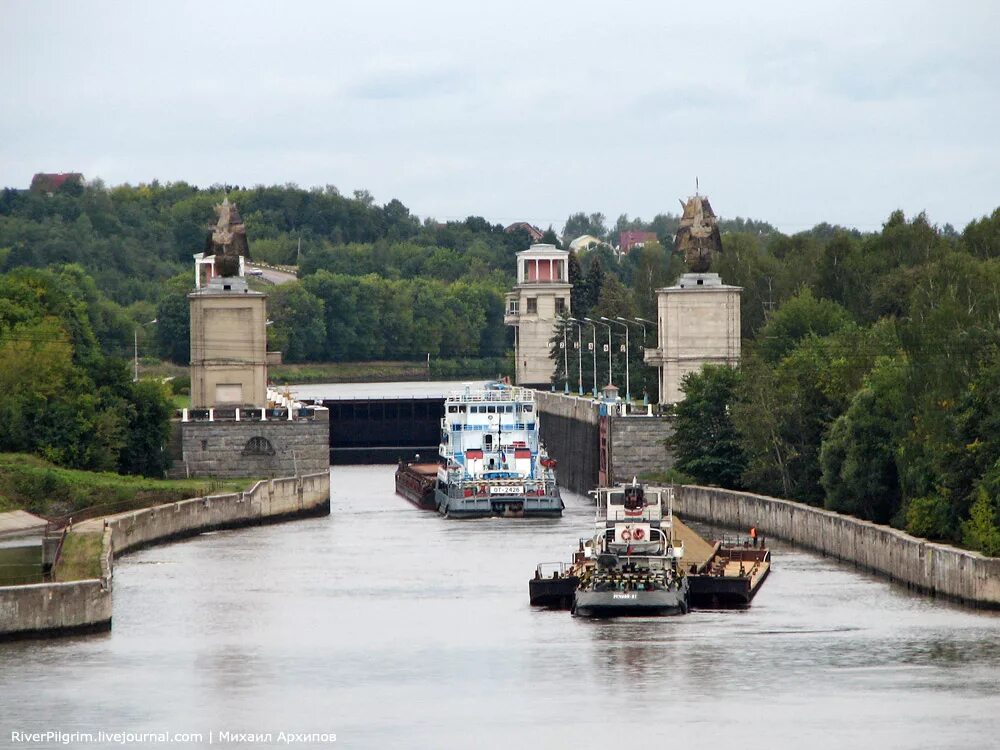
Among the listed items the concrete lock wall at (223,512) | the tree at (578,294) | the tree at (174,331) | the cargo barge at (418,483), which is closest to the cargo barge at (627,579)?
the concrete lock wall at (223,512)

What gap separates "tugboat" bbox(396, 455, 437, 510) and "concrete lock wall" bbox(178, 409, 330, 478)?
16.8 ft

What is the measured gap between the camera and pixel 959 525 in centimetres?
7638

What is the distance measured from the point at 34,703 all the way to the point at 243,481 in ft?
182

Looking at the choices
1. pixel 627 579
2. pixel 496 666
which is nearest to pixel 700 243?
pixel 627 579

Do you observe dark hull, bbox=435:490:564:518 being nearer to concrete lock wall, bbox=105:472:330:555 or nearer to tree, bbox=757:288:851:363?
concrete lock wall, bbox=105:472:330:555

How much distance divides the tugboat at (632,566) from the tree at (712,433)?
30.6 meters

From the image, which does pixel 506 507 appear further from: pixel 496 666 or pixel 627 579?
pixel 496 666

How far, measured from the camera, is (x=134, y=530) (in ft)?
308

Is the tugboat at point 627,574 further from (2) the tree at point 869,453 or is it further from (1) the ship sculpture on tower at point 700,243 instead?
(1) the ship sculpture on tower at point 700,243

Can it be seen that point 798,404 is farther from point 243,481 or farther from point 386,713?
point 386,713

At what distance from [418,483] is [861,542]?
39.6m

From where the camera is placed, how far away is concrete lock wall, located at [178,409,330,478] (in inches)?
4660

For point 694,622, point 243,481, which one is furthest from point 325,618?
point 243,481

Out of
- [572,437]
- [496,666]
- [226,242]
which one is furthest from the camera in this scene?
[572,437]
